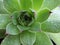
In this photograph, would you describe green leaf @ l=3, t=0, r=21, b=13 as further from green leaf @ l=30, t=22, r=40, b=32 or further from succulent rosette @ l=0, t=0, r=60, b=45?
green leaf @ l=30, t=22, r=40, b=32

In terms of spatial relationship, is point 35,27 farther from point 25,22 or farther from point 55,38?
point 55,38

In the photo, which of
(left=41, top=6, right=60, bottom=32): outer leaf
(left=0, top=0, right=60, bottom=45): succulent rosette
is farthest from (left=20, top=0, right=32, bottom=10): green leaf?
(left=41, top=6, right=60, bottom=32): outer leaf

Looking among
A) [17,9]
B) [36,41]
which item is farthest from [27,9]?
[36,41]

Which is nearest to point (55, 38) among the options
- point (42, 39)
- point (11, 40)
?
point (42, 39)

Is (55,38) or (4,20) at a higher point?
(4,20)

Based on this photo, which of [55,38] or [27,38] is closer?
[27,38]

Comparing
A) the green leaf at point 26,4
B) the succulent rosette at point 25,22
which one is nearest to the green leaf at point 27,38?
the succulent rosette at point 25,22

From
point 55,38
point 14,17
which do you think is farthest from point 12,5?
point 55,38
